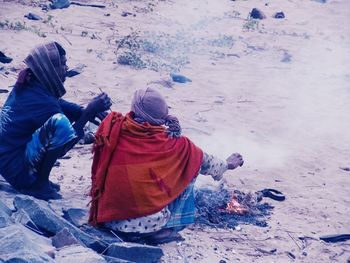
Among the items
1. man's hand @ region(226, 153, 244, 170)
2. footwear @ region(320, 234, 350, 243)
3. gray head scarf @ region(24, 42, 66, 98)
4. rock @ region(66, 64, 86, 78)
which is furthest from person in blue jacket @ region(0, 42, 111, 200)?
rock @ region(66, 64, 86, 78)

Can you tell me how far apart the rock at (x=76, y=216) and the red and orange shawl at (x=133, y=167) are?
0.19 metres

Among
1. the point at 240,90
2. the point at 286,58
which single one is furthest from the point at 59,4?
the point at 240,90

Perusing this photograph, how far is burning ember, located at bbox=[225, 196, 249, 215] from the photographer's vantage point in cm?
541

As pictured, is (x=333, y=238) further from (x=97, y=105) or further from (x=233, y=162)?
(x=97, y=105)

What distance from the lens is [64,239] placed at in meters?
Result: 4.00

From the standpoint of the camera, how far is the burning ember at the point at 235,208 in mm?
5410

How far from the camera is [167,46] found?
1248 cm

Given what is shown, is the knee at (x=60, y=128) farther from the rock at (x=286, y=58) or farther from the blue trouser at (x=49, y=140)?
the rock at (x=286, y=58)

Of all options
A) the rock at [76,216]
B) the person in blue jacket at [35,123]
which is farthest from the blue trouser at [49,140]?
the rock at [76,216]

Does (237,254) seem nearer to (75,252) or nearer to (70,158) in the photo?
(75,252)

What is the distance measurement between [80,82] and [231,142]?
321cm

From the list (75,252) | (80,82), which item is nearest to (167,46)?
(80,82)

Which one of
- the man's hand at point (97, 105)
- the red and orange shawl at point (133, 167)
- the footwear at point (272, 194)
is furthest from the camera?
the footwear at point (272, 194)

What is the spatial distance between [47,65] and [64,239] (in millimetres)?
1556
